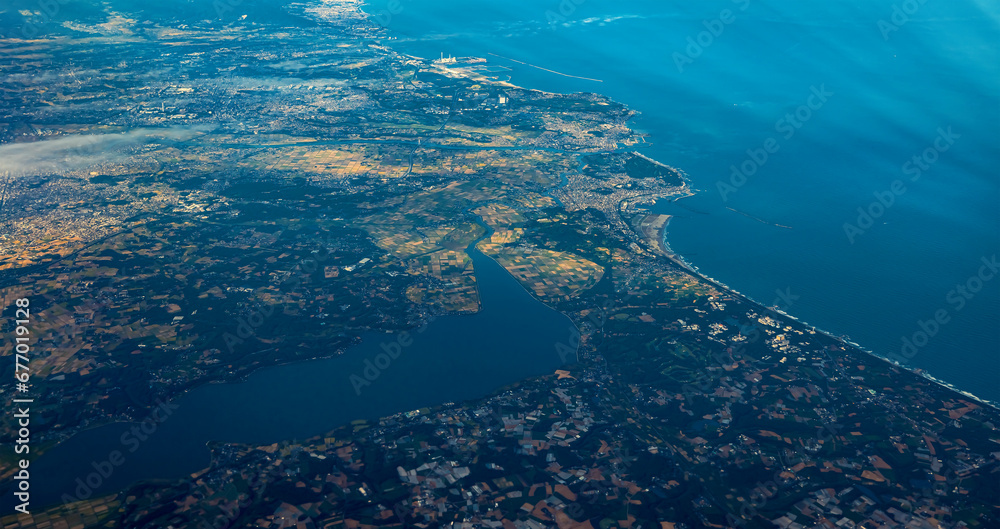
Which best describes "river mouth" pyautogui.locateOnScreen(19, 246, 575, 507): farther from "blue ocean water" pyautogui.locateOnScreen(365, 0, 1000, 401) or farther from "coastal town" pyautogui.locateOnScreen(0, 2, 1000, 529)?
"blue ocean water" pyautogui.locateOnScreen(365, 0, 1000, 401)

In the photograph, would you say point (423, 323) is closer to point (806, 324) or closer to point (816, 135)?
point (806, 324)

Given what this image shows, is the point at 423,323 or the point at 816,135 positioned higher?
the point at 816,135

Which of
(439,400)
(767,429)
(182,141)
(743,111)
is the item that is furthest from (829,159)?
(182,141)

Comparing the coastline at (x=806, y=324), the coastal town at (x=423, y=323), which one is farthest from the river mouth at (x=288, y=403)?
the coastline at (x=806, y=324)

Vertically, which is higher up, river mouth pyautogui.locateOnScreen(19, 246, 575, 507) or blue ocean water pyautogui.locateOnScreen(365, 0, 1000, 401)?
blue ocean water pyautogui.locateOnScreen(365, 0, 1000, 401)

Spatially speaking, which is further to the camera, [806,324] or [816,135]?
[816,135]

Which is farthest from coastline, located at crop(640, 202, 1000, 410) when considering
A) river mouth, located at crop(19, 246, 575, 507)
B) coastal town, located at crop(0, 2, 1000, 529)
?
river mouth, located at crop(19, 246, 575, 507)

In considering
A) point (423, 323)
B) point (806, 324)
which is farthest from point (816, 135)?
point (423, 323)

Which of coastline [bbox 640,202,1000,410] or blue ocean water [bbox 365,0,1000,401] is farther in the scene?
blue ocean water [bbox 365,0,1000,401]
